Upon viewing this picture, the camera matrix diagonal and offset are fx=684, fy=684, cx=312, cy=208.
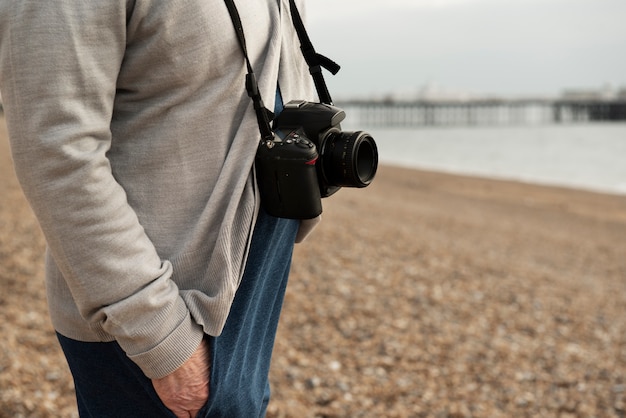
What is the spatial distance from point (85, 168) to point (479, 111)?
8045 centimetres

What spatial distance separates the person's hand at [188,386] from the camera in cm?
104

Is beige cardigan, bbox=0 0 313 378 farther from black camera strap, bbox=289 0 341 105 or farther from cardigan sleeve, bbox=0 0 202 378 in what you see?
black camera strap, bbox=289 0 341 105

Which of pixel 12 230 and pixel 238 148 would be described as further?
pixel 12 230

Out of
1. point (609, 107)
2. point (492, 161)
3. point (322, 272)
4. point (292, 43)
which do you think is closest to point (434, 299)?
point (322, 272)

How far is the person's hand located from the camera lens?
1.16ft

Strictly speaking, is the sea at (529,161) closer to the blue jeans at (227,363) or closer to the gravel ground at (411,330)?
the gravel ground at (411,330)

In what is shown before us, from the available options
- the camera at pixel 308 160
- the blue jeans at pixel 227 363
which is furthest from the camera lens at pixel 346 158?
the blue jeans at pixel 227 363

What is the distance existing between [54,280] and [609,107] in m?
84.7

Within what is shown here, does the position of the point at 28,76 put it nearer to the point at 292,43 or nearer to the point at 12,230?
the point at 292,43

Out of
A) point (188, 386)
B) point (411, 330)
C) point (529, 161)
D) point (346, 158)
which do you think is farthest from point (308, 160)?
point (529, 161)

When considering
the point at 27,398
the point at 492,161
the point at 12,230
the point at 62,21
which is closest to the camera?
the point at 62,21

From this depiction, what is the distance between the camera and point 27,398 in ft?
10.2

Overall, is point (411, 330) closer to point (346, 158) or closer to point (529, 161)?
point (346, 158)

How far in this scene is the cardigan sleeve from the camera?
93 cm
